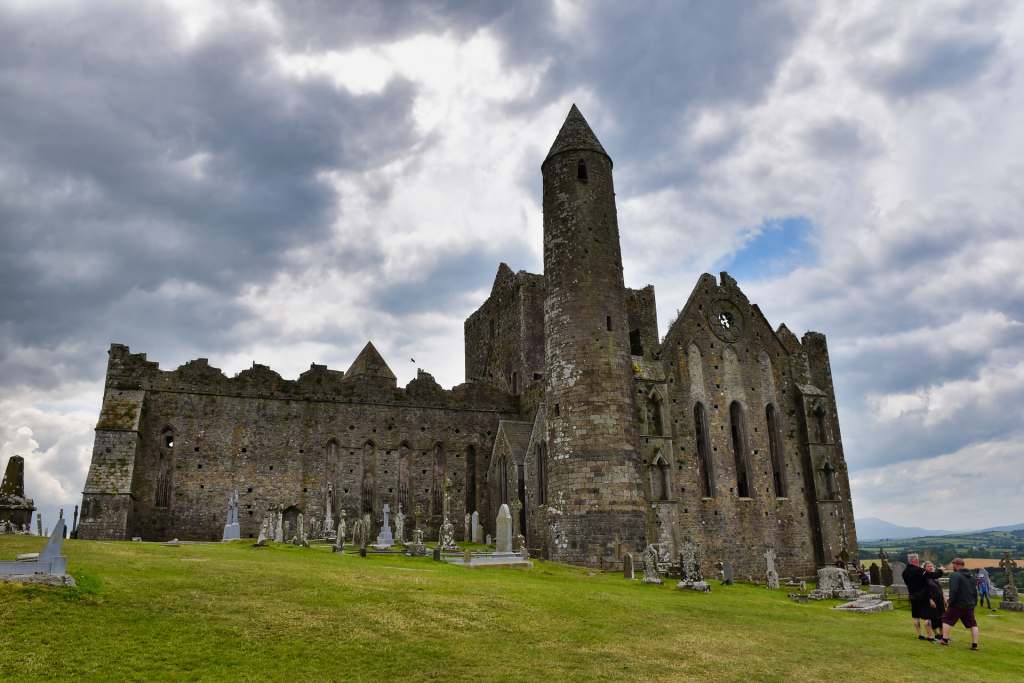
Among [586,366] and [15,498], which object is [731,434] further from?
[15,498]

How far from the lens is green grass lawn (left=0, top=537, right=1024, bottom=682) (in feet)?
30.1

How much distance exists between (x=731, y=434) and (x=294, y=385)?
71.2 ft

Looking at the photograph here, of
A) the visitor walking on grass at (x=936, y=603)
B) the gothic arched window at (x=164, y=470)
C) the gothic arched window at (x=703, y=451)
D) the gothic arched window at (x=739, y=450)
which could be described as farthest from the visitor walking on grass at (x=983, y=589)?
the gothic arched window at (x=164, y=470)

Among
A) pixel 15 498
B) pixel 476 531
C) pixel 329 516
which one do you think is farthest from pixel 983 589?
pixel 15 498

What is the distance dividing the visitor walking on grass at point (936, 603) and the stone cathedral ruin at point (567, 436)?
37.0 ft

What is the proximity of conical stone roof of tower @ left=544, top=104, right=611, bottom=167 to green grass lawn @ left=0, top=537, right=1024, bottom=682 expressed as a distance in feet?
61.2

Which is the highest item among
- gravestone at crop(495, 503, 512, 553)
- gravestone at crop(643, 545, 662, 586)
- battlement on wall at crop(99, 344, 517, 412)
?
battlement on wall at crop(99, 344, 517, 412)

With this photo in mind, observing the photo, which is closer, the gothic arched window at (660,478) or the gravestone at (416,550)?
the gravestone at (416,550)

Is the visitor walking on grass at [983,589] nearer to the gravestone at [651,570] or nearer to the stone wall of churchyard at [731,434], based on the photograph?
the stone wall of churchyard at [731,434]

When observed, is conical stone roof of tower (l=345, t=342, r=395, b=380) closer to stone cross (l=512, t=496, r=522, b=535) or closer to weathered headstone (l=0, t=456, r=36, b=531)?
stone cross (l=512, t=496, r=522, b=535)

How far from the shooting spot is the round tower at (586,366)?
2494 centimetres

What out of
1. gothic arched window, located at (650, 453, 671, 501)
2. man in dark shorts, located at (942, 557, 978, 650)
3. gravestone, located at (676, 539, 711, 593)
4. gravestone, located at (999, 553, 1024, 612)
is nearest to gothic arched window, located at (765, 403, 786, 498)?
gothic arched window, located at (650, 453, 671, 501)

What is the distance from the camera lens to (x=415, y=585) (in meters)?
14.9

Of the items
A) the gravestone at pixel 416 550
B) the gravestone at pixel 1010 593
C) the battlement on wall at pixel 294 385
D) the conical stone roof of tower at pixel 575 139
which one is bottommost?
the gravestone at pixel 1010 593
